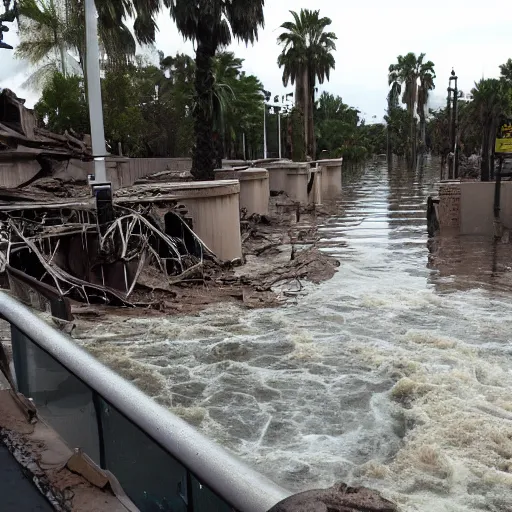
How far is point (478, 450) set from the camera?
620cm

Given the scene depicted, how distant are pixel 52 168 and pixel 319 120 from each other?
60.3 meters

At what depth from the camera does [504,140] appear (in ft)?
62.1

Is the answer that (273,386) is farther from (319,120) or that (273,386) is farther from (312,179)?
(319,120)

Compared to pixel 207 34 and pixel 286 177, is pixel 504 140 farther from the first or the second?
pixel 286 177

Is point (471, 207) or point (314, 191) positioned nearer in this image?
point (471, 207)

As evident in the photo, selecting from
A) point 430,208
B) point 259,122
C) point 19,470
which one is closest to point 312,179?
point 430,208

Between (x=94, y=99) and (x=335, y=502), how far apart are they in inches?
398

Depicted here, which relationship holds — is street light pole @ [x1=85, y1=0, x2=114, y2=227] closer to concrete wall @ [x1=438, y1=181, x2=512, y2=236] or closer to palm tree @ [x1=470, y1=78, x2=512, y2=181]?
concrete wall @ [x1=438, y1=181, x2=512, y2=236]

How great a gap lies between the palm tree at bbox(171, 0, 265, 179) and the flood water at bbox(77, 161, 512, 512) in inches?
260

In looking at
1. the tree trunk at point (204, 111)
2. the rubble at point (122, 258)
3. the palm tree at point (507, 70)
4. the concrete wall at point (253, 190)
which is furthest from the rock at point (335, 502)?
the palm tree at point (507, 70)

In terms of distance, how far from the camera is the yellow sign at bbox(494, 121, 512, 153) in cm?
1880

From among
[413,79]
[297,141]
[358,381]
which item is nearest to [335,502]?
[358,381]

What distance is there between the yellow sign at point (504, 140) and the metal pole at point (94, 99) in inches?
503

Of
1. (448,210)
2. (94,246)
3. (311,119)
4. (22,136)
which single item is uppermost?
(311,119)
